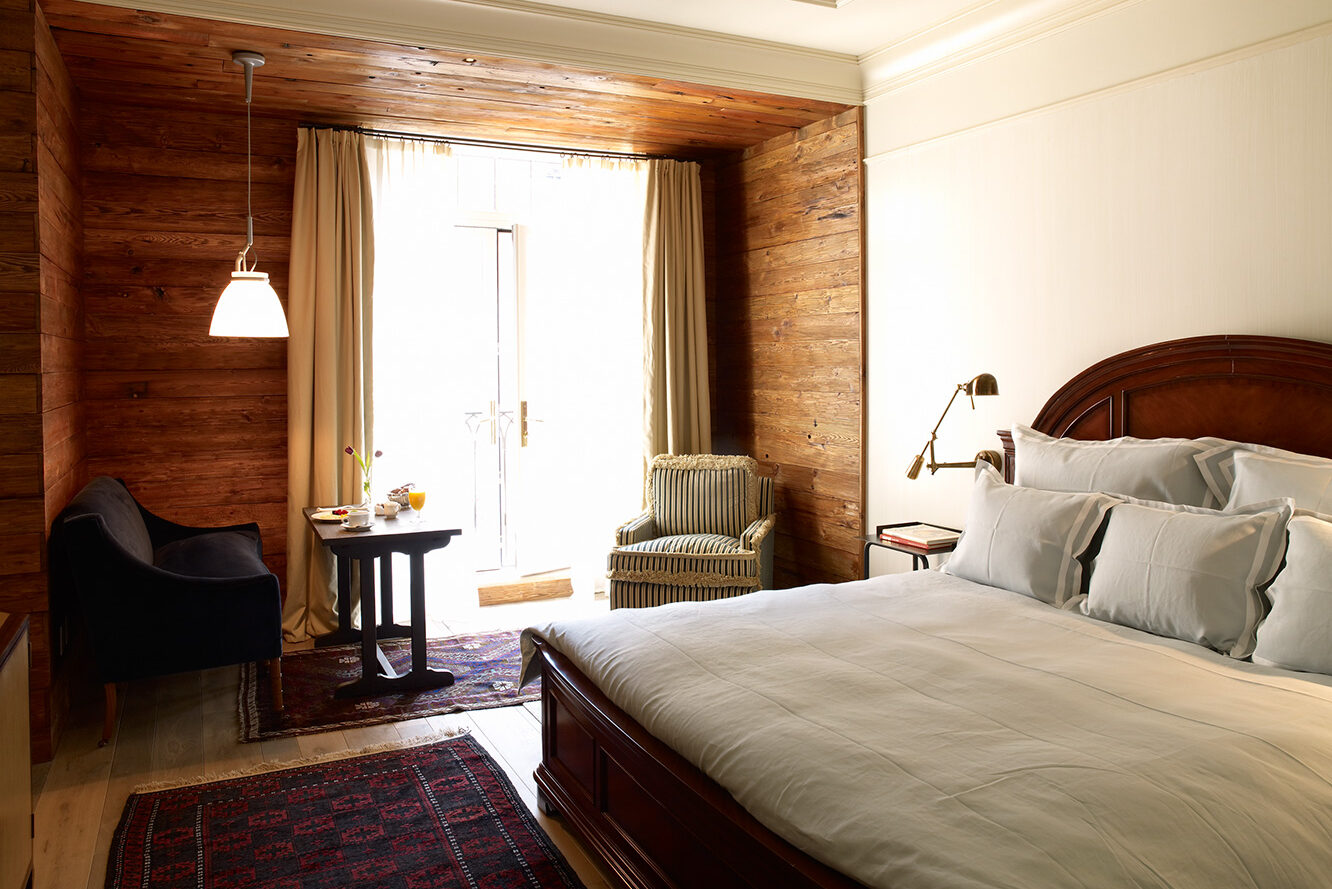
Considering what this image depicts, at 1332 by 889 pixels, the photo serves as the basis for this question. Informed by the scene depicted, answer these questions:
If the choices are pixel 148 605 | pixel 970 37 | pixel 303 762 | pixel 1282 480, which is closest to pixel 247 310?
pixel 148 605

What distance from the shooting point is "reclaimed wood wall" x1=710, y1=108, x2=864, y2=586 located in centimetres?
Result: 481

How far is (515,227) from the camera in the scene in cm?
550

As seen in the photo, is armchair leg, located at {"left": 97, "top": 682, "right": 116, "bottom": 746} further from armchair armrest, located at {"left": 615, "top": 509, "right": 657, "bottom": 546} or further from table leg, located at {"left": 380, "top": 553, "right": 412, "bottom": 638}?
armchair armrest, located at {"left": 615, "top": 509, "right": 657, "bottom": 546}

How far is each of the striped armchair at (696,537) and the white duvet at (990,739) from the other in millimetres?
1620

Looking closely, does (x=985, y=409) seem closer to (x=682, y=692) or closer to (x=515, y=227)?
(x=682, y=692)

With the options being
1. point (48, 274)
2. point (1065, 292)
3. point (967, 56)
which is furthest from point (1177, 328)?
point (48, 274)

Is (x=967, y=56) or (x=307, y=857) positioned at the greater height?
(x=967, y=56)

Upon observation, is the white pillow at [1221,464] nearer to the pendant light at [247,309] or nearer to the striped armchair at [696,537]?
the striped armchair at [696,537]

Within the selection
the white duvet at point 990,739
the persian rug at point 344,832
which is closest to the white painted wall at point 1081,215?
the white duvet at point 990,739

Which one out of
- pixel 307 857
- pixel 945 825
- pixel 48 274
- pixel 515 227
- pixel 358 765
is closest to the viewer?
pixel 945 825

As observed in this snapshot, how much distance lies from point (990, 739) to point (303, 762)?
7.71 feet

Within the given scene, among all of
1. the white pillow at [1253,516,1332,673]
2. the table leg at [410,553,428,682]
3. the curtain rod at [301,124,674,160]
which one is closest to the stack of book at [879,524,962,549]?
the white pillow at [1253,516,1332,673]

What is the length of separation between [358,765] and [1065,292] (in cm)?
301

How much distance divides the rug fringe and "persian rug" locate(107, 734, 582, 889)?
26mm
